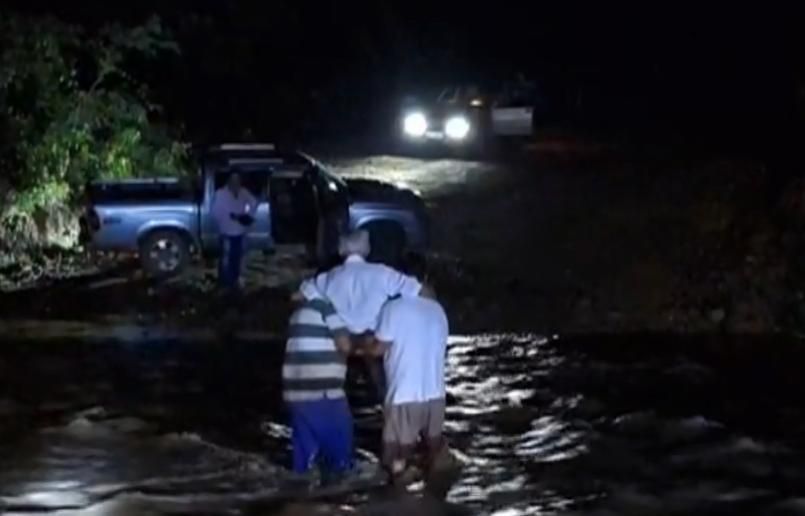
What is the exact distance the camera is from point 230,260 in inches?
894

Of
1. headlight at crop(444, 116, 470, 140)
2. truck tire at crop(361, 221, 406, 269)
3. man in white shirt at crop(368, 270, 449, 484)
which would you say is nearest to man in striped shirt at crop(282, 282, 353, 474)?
man in white shirt at crop(368, 270, 449, 484)

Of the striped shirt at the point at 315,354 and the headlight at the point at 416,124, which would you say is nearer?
the striped shirt at the point at 315,354

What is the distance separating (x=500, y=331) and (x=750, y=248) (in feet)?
15.8

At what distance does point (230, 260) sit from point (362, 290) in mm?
9807

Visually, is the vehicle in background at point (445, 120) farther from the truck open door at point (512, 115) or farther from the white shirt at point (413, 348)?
the white shirt at point (413, 348)

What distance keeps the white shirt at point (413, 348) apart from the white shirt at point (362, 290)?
0.44ft

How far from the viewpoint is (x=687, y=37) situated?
5388 centimetres

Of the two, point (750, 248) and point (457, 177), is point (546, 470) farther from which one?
point (457, 177)

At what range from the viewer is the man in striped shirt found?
509 inches

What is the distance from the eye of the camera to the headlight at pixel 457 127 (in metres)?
44.2

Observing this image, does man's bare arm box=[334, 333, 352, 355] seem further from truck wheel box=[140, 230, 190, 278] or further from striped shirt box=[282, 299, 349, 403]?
truck wheel box=[140, 230, 190, 278]

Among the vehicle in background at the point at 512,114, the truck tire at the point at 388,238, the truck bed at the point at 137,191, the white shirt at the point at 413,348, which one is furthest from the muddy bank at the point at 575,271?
the vehicle in background at the point at 512,114

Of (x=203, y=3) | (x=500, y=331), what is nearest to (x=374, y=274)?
(x=500, y=331)

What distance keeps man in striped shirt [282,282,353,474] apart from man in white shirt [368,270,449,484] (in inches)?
11.0
